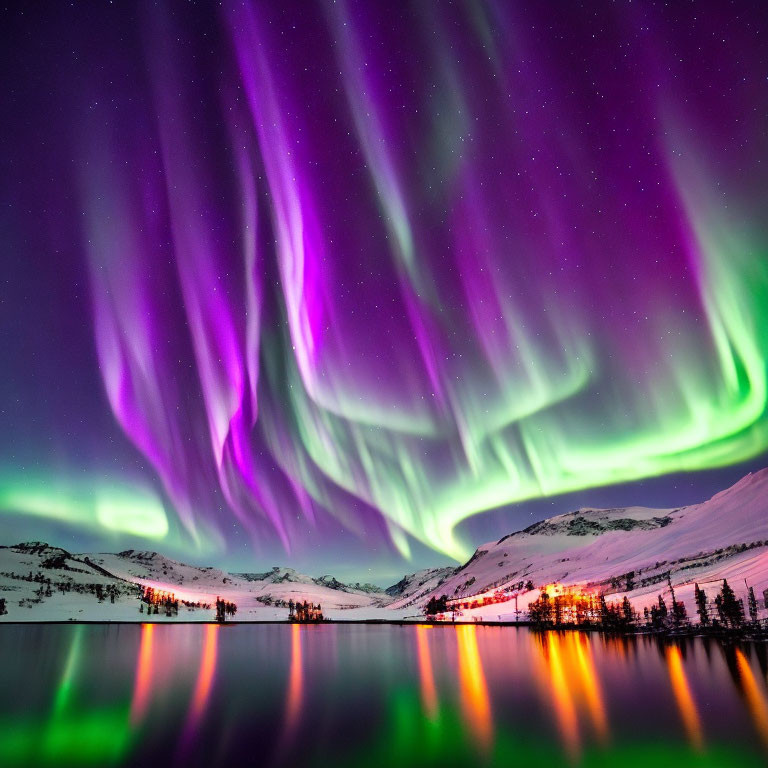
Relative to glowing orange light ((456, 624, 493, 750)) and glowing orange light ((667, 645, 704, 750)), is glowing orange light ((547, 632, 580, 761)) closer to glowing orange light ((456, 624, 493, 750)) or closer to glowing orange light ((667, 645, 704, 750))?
glowing orange light ((456, 624, 493, 750))

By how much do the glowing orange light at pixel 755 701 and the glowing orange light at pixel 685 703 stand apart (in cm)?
288

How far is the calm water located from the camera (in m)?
25.6

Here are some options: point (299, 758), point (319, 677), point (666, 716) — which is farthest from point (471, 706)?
point (319, 677)

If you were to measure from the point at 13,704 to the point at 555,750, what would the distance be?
1540 inches

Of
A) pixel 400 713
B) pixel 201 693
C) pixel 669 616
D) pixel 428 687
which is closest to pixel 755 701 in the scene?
pixel 400 713

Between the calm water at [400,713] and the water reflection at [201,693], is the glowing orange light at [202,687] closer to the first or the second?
the water reflection at [201,693]

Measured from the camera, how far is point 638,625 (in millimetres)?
120438

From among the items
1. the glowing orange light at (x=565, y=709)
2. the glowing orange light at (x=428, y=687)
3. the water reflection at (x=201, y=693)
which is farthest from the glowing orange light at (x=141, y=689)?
the glowing orange light at (x=565, y=709)

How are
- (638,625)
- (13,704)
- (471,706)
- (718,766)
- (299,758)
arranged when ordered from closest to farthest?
1. (718,766)
2. (299,758)
3. (471,706)
4. (13,704)
5. (638,625)

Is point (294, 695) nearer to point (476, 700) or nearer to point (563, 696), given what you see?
point (476, 700)

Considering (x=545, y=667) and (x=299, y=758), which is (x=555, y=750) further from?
(x=545, y=667)

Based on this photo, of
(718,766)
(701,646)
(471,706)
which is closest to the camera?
(718,766)

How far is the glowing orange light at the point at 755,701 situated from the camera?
1131 inches

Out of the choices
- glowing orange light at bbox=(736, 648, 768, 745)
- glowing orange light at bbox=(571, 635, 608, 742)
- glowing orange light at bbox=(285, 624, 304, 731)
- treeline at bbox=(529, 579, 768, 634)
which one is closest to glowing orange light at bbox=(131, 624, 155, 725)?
glowing orange light at bbox=(285, 624, 304, 731)
